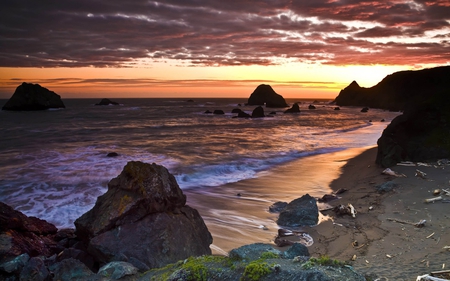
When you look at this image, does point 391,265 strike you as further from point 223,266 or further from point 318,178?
point 318,178

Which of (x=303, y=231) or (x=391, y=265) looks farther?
Result: (x=303, y=231)

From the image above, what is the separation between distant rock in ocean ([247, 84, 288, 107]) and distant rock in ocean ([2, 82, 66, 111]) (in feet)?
198

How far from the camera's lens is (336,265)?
2.60 m

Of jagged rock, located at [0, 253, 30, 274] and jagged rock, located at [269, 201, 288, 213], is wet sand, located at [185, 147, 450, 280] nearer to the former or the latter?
jagged rock, located at [269, 201, 288, 213]

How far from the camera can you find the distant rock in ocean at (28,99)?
229 feet

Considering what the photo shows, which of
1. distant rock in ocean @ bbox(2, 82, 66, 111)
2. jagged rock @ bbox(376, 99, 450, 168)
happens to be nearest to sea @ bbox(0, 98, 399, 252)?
jagged rock @ bbox(376, 99, 450, 168)

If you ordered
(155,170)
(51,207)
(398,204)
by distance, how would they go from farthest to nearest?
(51,207) < (398,204) < (155,170)

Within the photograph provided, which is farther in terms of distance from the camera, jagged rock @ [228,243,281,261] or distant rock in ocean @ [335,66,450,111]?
distant rock in ocean @ [335,66,450,111]

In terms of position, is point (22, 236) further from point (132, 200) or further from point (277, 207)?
point (277, 207)

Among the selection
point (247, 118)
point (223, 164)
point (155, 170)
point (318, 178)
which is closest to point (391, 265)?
point (155, 170)

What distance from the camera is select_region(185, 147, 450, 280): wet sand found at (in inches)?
191

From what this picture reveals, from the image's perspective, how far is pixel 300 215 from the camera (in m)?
7.64

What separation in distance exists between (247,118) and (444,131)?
4102 centimetres

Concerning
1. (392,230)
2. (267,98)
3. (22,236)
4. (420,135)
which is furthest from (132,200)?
(267,98)
